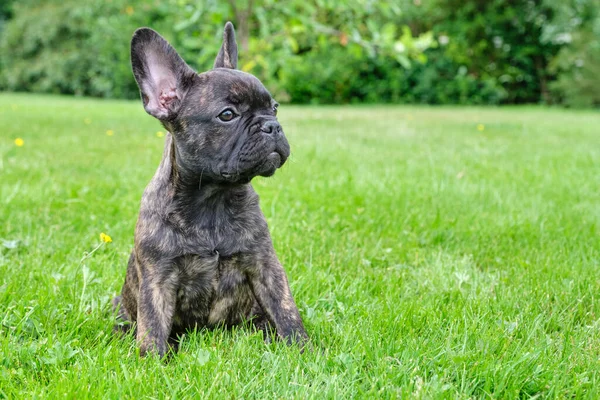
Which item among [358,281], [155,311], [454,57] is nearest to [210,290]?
[155,311]

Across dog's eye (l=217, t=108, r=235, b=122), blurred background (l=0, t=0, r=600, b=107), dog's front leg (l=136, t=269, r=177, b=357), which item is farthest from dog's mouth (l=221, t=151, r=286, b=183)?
blurred background (l=0, t=0, r=600, b=107)

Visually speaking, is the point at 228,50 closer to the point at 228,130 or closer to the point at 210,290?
the point at 228,130

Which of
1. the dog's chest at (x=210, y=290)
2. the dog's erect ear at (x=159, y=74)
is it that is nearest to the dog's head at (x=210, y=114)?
the dog's erect ear at (x=159, y=74)

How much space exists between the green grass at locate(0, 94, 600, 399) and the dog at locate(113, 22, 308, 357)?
0.48 feet

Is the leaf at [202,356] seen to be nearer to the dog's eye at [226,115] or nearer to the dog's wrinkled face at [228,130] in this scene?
the dog's wrinkled face at [228,130]

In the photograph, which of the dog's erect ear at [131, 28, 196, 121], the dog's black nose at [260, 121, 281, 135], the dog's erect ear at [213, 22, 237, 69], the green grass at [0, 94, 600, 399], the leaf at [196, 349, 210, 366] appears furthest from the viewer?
the dog's erect ear at [213, 22, 237, 69]

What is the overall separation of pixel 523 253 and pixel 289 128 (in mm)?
7786

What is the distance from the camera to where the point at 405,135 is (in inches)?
420

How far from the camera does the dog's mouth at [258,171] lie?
2784mm

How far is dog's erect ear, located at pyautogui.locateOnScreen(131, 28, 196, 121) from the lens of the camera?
2.94 m

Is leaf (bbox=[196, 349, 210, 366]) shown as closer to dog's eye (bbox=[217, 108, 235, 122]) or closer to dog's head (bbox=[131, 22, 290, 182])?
dog's head (bbox=[131, 22, 290, 182])

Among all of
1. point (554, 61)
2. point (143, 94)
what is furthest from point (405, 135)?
point (554, 61)

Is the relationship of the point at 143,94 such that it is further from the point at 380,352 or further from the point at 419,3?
the point at 419,3

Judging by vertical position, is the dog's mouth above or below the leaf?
above
